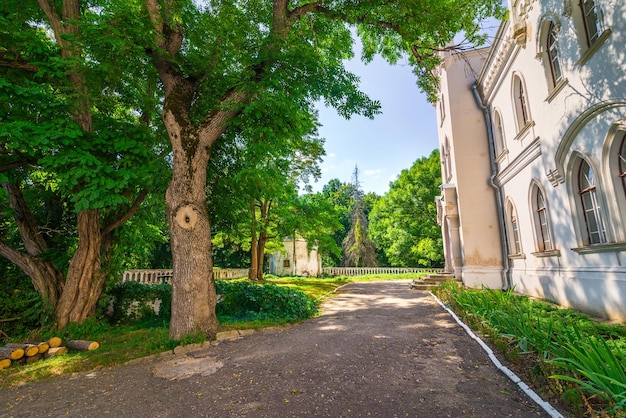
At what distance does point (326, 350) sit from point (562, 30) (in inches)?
339

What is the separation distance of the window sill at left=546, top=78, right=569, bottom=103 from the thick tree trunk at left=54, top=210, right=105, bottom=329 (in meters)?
12.0

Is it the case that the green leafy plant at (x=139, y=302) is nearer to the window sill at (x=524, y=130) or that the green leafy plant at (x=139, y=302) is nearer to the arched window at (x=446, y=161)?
the window sill at (x=524, y=130)

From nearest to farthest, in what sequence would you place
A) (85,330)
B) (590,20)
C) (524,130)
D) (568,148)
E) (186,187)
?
(590,20), (186,187), (568,148), (85,330), (524,130)

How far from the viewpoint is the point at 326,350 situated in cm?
504

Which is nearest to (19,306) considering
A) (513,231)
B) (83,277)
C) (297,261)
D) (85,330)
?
(83,277)

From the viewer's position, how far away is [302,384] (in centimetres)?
375

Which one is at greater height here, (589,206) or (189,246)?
(589,206)

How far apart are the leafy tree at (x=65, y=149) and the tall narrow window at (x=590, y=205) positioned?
974 cm

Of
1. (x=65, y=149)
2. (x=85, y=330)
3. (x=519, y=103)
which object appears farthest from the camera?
(x=519, y=103)

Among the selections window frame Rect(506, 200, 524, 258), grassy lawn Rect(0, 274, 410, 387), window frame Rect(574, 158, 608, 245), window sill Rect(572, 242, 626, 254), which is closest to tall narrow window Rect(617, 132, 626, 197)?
window frame Rect(574, 158, 608, 245)

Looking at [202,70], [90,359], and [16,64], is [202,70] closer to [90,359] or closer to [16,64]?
[16,64]

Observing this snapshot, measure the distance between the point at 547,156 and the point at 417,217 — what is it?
21432 mm

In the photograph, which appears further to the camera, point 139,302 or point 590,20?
point 139,302

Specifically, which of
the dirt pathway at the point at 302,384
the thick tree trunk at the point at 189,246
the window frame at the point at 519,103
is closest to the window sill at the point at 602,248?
the dirt pathway at the point at 302,384
